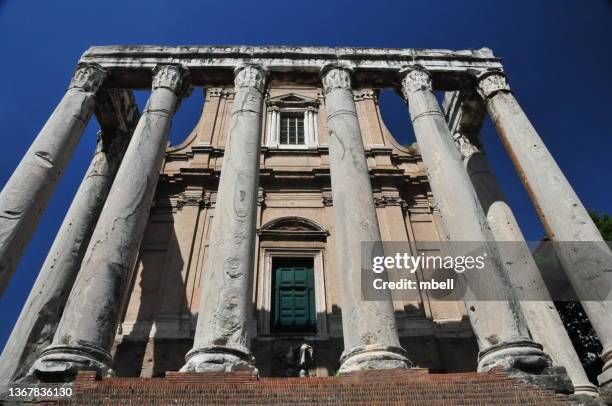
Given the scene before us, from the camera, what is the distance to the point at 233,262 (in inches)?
344

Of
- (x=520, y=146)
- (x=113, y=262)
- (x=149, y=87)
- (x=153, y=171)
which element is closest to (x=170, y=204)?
(x=149, y=87)

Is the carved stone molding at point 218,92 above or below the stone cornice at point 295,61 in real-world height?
above

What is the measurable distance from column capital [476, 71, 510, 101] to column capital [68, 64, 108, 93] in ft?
38.8

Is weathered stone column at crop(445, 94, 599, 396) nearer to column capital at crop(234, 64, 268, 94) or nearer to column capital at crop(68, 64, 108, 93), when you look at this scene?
column capital at crop(234, 64, 268, 94)

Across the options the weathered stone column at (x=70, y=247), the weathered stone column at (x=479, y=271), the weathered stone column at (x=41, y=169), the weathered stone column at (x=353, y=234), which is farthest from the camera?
the weathered stone column at (x=70, y=247)

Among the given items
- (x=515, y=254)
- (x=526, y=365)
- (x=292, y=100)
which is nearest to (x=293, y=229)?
(x=515, y=254)

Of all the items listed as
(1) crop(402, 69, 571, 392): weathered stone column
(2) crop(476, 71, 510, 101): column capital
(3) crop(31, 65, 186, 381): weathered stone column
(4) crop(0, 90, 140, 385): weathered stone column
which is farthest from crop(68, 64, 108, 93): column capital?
(2) crop(476, 71, 510, 101): column capital

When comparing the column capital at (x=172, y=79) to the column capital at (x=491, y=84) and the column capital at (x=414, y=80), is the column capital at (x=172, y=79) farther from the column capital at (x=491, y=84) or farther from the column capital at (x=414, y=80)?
the column capital at (x=491, y=84)

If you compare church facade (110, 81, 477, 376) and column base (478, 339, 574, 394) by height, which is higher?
church facade (110, 81, 477, 376)

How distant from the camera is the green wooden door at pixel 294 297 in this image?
1378cm

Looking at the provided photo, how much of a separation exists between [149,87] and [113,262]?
23.4ft

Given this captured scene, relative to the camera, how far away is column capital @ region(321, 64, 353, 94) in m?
13.1

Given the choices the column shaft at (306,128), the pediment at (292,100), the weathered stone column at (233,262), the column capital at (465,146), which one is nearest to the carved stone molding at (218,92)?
the pediment at (292,100)

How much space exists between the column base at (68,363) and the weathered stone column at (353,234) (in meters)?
4.33
